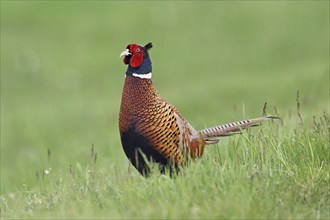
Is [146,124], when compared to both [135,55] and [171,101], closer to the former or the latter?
[135,55]

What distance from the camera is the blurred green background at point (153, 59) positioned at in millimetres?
15629

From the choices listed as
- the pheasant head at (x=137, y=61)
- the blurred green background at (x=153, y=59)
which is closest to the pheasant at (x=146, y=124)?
the pheasant head at (x=137, y=61)

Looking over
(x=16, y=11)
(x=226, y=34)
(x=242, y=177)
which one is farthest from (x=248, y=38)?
(x=242, y=177)

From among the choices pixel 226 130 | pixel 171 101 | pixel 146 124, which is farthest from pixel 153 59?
pixel 146 124

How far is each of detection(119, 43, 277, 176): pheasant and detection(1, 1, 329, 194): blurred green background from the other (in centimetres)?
733

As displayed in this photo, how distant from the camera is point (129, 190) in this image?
233 inches

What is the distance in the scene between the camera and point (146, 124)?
253 inches

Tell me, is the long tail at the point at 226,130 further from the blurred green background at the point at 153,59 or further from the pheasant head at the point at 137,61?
the blurred green background at the point at 153,59

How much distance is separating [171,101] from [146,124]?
9.50 meters

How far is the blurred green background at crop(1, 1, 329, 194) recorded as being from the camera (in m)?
15.6

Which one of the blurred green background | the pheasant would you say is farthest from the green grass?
the pheasant

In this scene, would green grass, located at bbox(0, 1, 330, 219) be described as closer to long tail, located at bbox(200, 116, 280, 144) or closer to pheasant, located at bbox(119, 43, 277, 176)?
long tail, located at bbox(200, 116, 280, 144)

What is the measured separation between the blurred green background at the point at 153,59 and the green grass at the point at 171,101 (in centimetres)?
3

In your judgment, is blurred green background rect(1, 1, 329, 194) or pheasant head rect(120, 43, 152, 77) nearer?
pheasant head rect(120, 43, 152, 77)
